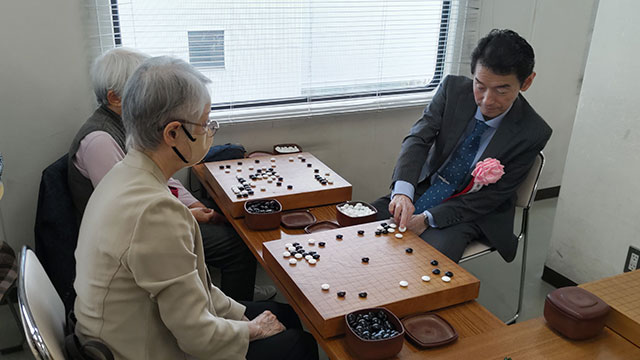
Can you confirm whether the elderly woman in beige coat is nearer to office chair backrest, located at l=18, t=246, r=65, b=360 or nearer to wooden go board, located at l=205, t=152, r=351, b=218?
office chair backrest, located at l=18, t=246, r=65, b=360

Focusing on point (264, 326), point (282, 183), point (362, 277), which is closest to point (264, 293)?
point (282, 183)

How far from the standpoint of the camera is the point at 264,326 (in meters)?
1.56

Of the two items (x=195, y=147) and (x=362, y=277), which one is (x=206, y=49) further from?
(x=362, y=277)

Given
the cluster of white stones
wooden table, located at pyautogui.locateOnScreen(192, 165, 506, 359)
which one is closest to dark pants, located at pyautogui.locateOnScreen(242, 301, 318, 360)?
wooden table, located at pyautogui.locateOnScreen(192, 165, 506, 359)

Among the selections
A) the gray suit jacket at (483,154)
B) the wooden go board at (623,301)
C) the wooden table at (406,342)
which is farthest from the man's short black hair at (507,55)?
the wooden table at (406,342)

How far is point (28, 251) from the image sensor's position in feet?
4.64

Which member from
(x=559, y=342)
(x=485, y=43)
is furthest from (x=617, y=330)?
(x=485, y=43)

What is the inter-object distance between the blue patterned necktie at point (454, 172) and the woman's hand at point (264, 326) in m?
1.01

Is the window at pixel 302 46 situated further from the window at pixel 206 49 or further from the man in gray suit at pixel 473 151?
the man in gray suit at pixel 473 151

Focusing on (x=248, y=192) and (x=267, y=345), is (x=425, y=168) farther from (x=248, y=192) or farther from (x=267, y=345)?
(x=267, y=345)

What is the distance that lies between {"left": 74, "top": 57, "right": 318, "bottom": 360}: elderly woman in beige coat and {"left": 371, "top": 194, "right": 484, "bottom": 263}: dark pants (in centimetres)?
107

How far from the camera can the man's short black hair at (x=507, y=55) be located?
2.00 m

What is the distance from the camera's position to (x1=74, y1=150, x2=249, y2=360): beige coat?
115cm

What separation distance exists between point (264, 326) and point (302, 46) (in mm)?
1869
